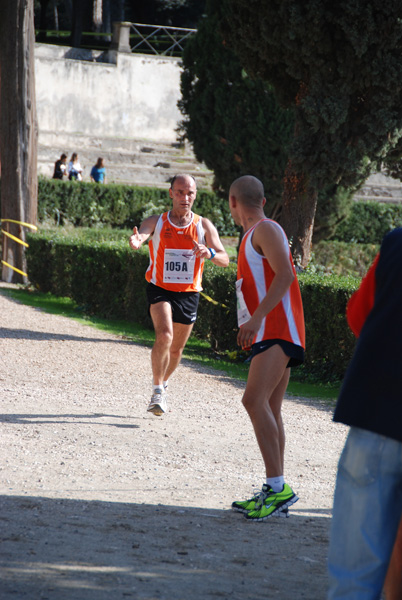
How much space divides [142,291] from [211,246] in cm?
594

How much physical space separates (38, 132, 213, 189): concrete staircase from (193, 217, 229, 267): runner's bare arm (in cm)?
2255

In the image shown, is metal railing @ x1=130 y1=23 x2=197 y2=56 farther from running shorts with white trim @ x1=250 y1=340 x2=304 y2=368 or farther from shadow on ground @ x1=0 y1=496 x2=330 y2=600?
shadow on ground @ x1=0 y1=496 x2=330 y2=600

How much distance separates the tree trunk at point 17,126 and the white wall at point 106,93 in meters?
15.6

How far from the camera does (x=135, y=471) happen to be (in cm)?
559

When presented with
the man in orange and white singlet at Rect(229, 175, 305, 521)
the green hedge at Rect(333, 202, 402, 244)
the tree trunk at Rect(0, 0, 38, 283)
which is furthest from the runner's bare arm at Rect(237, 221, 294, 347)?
the green hedge at Rect(333, 202, 402, 244)

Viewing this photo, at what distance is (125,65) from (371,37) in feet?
86.4

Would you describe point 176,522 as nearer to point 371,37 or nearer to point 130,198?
point 371,37

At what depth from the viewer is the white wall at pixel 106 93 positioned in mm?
33906

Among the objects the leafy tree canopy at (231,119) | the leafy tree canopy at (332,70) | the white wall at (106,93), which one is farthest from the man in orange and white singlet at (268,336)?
the white wall at (106,93)

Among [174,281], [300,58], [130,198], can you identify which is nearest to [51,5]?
[130,198]

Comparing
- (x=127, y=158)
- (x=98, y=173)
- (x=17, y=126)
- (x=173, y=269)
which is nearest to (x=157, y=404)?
(x=173, y=269)

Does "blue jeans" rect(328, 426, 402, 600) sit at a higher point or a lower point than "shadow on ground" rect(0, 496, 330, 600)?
higher

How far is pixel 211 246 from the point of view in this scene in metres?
7.38

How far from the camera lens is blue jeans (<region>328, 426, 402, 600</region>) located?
2736 mm
